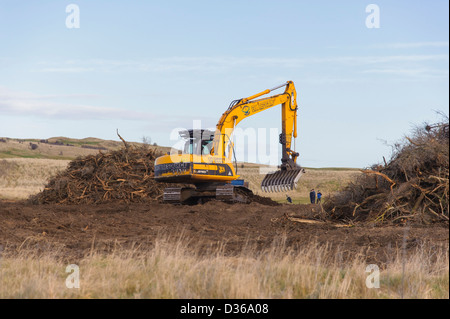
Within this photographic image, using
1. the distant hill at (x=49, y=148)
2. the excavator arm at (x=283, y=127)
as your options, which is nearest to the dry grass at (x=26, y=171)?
the distant hill at (x=49, y=148)

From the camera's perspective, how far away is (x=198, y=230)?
15.6 m

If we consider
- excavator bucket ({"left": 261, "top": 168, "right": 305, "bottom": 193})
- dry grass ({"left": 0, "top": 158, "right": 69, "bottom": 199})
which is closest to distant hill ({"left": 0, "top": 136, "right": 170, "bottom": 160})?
dry grass ({"left": 0, "top": 158, "right": 69, "bottom": 199})

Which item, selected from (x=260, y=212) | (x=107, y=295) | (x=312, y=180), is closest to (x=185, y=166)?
(x=260, y=212)

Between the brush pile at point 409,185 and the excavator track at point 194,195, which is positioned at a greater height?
the brush pile at point 409,185

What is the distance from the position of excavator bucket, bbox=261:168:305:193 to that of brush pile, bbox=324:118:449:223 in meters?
4.50

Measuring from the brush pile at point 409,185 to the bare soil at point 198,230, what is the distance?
0.44 m

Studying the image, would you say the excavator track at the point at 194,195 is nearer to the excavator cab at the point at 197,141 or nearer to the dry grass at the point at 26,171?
the excavator cab at the point at 197,141

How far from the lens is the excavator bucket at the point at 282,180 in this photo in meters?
20.1

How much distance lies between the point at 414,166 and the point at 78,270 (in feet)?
29.5

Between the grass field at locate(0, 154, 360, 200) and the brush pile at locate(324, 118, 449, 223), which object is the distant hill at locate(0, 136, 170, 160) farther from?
the brush pile at locate(324, 118, 449, 223)

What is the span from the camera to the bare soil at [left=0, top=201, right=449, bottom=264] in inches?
452

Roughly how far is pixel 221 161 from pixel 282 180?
2378 mm

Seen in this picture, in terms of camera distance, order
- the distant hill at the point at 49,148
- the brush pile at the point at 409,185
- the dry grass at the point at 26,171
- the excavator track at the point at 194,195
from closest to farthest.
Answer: the brush pile at the point at 409,185 → the excavator track at the point at 194,195 → the dry grass at the point at 26,171 → the distant hill at the point at 49,148

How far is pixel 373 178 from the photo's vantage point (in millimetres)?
15180
